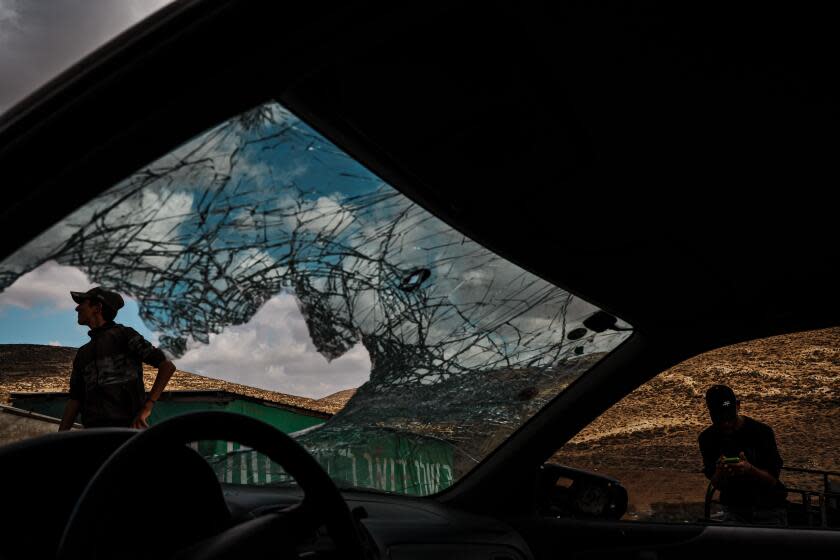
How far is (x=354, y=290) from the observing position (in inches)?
94.0

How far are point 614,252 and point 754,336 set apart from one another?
0.68 m

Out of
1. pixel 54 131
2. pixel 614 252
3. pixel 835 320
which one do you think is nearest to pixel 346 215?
pixel 614 252

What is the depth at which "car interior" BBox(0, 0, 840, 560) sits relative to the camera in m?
0.85

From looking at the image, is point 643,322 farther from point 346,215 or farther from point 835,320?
point 346,215

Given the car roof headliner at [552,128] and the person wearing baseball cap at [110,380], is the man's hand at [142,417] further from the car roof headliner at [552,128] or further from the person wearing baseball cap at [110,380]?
the car roof headliner at [552,128]

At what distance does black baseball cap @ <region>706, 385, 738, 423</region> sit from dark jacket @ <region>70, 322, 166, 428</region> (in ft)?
Answer: 8.49

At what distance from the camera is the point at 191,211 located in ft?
5.85

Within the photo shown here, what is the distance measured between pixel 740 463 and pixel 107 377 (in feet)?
9.72

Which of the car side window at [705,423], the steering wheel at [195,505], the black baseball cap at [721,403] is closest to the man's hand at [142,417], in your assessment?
the steering wheel at [195,505]

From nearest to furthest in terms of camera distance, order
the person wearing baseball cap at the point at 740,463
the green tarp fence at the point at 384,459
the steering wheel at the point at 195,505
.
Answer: the steering wheel at the point at 195,505
the green tarp fence at the point at 384,459
the person wearing baseball cap at the point at 740,463

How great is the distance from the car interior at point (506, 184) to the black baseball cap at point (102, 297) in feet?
2.30

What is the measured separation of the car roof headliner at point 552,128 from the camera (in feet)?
2.74

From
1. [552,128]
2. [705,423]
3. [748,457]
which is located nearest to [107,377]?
[552,128]

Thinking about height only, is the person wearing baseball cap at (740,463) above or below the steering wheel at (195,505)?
below
